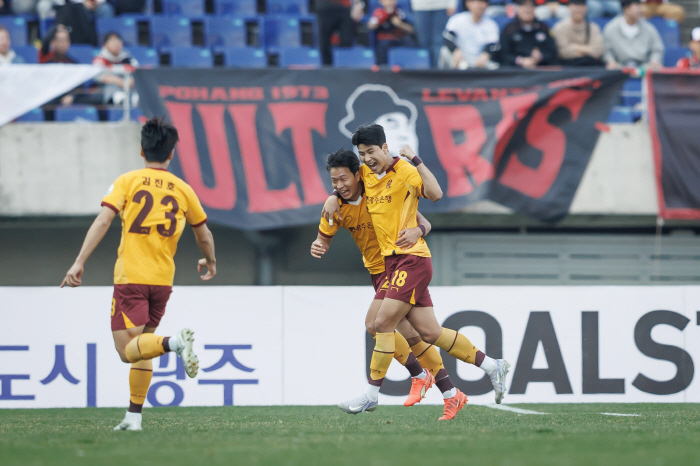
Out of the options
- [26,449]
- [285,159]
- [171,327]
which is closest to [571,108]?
[285,159]

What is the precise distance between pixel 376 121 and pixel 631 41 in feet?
14.2

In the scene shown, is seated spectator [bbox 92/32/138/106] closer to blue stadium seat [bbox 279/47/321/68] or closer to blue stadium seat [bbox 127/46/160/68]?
blue stadium seat [bbox 127/46/160/68]

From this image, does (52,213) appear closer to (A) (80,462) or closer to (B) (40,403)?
(B) (40,403)

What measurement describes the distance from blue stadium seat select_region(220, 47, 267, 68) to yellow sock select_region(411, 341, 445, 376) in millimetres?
7361

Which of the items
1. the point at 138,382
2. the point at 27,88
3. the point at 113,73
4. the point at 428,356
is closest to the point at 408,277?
the point at 428,356

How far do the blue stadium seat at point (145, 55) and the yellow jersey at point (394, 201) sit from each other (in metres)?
7.35

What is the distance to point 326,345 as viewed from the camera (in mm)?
8883

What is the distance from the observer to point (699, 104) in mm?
10930

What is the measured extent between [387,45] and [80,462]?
32.2 ft

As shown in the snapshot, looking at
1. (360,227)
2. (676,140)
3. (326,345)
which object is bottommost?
(326,345)

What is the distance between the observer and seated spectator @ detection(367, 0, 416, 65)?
12.5 metres

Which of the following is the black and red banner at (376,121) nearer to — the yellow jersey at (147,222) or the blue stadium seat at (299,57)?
the blue stadium seat at (299,57)

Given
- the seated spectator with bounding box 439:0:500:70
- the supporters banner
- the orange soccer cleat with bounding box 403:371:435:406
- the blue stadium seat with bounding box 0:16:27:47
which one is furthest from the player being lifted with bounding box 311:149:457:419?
the blue stadium seat with bounding box 0:16:27:47

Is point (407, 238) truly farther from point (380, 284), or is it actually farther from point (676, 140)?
point (676, 140)
